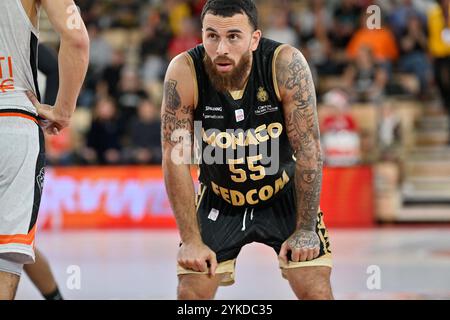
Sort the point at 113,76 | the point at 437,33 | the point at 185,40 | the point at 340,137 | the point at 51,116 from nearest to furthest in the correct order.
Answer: the point at 51,116 → the point at 340,137 → the point at 437,33 → the point at 113,76 → the point at 185,40

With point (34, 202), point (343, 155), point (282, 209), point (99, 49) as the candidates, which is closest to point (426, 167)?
point (343, 155)

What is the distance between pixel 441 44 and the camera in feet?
45.2

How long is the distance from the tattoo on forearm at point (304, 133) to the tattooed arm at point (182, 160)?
1.62 feet

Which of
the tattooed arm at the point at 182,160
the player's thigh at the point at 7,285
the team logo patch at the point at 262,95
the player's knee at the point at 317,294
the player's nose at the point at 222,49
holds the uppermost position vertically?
the player's nose at the point at 222,49

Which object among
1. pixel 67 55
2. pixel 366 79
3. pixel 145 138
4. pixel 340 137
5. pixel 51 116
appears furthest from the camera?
pixel 366 79

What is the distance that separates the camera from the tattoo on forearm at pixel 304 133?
14.4ft

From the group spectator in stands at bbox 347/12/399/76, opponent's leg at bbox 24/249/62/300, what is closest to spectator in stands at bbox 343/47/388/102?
spectator in stands at bbox 347/12/399/76

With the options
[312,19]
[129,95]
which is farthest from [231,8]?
[312,19]

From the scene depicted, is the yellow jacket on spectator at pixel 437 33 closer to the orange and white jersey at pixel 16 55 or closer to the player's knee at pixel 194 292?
the player's knee at pixel 194 292

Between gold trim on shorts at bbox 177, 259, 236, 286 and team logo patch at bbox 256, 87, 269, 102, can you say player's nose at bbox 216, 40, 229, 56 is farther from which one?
gold trim on shorts at bbox 177, 259, 236, 286

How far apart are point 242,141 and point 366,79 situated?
367 inches

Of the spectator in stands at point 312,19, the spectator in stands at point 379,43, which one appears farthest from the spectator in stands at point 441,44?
the spectator in stands at point 312,19

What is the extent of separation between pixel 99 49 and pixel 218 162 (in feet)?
38.3

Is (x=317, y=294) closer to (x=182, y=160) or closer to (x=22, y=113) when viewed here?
(x=182, y=160)
